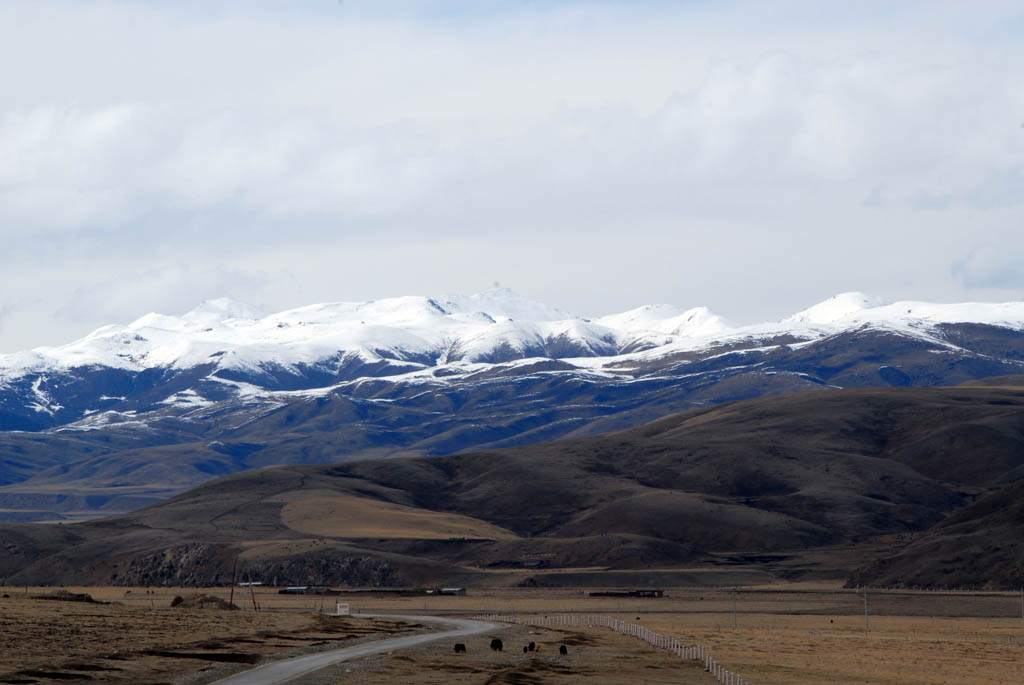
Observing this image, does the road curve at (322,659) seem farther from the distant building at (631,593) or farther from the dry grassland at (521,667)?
the distant building at (631,593)

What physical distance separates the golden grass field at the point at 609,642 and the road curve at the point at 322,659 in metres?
1.48

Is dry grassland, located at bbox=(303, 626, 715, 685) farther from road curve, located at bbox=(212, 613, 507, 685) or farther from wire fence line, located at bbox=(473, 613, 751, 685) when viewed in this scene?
road curve, located at bbox=(212, 613, 507, 685)

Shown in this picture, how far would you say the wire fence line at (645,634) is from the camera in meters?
68.1

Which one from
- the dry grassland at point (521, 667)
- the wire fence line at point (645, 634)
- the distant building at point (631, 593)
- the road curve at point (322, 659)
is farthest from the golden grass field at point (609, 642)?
the distant building at point (631, 593)

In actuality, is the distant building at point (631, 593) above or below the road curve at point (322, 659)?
below

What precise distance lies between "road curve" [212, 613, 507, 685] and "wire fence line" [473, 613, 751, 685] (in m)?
8.85

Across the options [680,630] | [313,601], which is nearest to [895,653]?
[680,630]

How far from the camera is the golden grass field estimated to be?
66625 mm

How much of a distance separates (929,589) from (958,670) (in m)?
102

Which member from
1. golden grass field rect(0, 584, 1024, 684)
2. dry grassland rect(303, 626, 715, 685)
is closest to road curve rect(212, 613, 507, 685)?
dry grassland rect(303, 626, 715, 685)

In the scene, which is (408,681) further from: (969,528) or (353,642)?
(969,528)

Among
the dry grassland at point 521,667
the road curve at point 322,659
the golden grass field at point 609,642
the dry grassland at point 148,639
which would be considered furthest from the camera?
the golden grass field at point 609,642

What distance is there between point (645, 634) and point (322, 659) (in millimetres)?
33029

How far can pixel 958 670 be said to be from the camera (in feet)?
250
